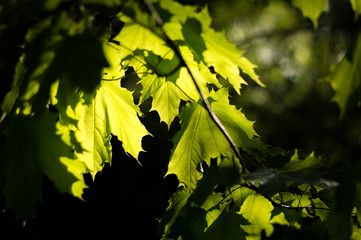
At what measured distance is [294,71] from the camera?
818 cm

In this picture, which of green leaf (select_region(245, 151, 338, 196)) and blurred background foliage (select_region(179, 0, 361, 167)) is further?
blurred background foliage (select_region(179, 0, 361, 167))

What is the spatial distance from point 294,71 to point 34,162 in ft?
26.2

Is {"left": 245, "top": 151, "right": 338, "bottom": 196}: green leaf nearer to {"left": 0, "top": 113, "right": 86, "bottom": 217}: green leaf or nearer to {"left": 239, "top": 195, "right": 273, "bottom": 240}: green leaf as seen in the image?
{"left": 239, "top": 195, "right": 273, "bottom": 240}: green leaf

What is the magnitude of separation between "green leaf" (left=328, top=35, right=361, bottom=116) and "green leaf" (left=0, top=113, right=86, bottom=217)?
625mm

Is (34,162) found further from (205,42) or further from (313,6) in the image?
(313,6)

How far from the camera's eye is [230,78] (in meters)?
1.04

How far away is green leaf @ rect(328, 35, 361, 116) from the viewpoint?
738 millimetres

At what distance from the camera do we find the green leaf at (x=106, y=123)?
117 cm

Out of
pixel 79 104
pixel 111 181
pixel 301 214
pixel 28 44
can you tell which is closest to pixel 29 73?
pixel 28 44

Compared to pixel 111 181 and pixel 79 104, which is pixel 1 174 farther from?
pixel 111 181

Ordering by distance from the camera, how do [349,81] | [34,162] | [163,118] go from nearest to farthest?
[349,81]
[34,162]
[163,118]

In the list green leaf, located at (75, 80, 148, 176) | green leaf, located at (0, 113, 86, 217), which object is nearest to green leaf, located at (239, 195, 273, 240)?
green leaf, located at (75, 80, 148, 176)

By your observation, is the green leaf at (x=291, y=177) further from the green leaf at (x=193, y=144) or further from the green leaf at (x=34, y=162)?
the green leaf at (x=34, y=162)

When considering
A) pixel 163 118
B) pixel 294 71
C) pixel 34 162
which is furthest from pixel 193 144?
pixel 294 71
